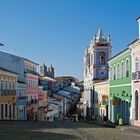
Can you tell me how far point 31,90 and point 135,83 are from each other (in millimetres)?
29145

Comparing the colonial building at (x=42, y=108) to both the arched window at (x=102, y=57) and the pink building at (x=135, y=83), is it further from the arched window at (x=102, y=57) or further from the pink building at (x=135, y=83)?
the pink building at (x=135, y=83)

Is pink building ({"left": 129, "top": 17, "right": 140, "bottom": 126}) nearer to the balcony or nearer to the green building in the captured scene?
the balcony

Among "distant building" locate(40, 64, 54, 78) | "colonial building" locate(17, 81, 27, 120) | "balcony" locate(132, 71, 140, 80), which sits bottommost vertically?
"colonial building" locate(17, 81, 27, 120)

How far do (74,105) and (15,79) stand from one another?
202ft

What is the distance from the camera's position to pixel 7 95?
43.6 m

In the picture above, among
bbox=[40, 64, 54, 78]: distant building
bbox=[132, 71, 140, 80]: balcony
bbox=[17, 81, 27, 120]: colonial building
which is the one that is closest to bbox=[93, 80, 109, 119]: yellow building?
bbox=[17, 81, 27, 120]: colonial building

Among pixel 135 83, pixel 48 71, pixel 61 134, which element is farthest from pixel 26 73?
pixel 48 71

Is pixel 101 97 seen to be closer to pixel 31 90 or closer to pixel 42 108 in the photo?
pixel 31 90

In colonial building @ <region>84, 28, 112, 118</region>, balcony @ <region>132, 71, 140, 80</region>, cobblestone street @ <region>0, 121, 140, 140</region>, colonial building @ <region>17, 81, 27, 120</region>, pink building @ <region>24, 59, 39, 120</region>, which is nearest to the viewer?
cobblestone street @ <region>0, 121, 140, 140</region>

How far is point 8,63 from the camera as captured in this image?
53156 mm

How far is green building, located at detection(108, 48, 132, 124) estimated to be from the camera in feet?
112

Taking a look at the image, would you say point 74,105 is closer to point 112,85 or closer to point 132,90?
point 112,85

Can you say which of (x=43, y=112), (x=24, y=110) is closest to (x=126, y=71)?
(x=24, y=110)

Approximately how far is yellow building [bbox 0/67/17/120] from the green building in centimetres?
1055
